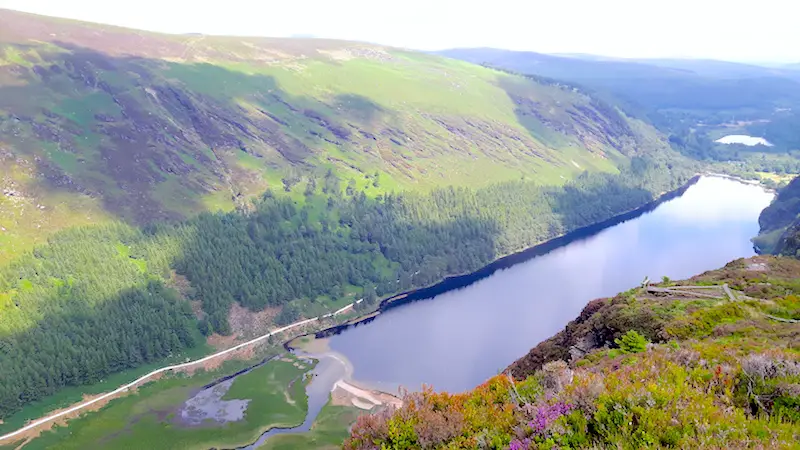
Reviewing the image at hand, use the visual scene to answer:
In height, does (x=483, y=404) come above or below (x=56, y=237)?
above

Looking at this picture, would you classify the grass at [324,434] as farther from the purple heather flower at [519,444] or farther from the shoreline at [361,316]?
the purple heather flower at [519,444]

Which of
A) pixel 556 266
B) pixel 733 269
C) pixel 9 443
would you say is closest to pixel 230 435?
pixel 9 443

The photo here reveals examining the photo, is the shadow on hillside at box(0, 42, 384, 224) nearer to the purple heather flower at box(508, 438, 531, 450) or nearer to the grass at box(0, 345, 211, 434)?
the grass at box(0, 345, 211, 434)

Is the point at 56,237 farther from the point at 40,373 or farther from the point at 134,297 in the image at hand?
the point at 40,373

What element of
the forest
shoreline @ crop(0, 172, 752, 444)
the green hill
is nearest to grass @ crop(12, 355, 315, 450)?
shoreline @ crop(0, 172, 752, 444)

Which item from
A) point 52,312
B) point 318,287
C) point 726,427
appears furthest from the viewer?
point 318,287
